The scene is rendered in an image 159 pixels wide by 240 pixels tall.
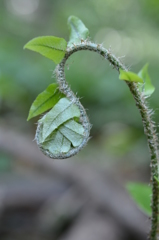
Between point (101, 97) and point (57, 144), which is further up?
point (101, 97)

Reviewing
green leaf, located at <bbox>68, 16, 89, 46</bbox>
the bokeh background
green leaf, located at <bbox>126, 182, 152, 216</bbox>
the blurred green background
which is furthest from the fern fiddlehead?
the blurred green background

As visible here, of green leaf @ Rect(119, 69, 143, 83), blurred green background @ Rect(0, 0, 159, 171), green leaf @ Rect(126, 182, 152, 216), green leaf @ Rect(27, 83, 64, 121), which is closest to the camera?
green leaf @ Rect(119, 69, 143, 83)

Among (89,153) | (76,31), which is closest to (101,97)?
(89,153)

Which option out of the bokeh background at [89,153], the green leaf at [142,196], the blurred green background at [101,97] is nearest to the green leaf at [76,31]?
the bokeh background at [89,153]

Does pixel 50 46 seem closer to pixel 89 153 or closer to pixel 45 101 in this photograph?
pixel 45 101

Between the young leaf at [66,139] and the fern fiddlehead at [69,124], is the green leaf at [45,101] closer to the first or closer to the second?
the fern fiddlehead at [69,124]

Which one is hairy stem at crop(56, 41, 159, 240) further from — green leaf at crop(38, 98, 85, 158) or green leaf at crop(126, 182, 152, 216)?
green leaf at crop(126, 182, 152, 216)

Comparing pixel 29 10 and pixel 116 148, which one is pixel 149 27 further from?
pixel 29 10
